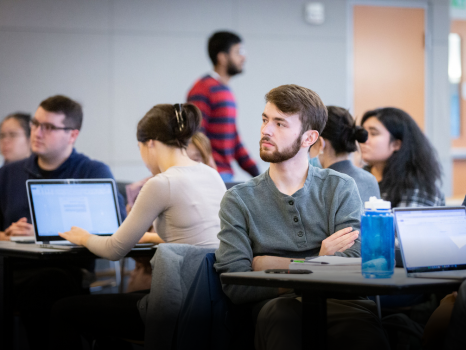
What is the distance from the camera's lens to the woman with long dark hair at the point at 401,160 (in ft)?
10.2

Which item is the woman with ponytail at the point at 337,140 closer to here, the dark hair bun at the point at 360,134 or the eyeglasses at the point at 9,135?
the dark hair bun at the point at 360,134

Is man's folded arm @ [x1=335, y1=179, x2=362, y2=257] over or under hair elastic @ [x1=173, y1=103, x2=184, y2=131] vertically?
under

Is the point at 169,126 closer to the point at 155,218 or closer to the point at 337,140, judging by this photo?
the point at 155,218

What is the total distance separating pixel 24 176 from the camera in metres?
3.17

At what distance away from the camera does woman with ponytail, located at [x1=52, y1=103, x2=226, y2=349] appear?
85.7 inches

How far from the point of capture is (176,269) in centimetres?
193

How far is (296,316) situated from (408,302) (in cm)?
120

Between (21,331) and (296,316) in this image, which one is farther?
(21,331)

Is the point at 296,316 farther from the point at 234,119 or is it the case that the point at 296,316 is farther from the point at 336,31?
the point at 336,31

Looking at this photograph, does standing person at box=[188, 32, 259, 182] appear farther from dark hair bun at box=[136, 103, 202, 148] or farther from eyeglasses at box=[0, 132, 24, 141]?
dark hair bun at box=[136, 103, 202, 148]

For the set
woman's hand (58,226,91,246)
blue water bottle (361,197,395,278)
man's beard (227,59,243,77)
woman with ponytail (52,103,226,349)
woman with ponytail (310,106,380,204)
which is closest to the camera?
blue water bottle (361,197,395,278)

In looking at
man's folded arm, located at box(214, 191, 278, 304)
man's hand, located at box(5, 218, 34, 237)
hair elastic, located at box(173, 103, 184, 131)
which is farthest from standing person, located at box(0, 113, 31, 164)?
man's folded arm, located at box(214, 191, 278, 304)

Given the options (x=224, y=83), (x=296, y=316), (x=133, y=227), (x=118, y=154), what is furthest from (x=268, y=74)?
(x=296, y=316)

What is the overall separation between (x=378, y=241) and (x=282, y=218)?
486 millimetres
